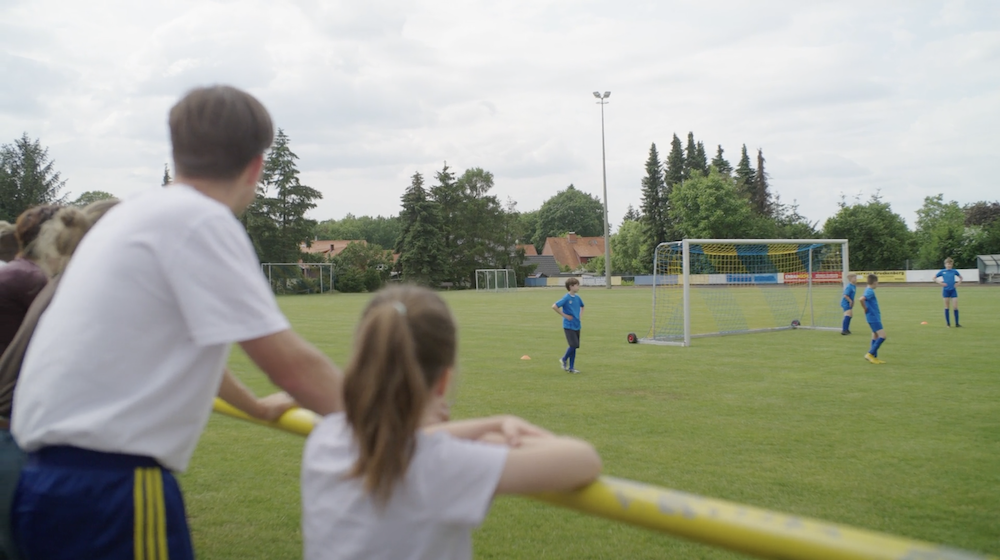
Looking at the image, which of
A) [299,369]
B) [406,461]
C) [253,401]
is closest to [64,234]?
[253,401]

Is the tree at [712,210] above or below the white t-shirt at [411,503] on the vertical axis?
above

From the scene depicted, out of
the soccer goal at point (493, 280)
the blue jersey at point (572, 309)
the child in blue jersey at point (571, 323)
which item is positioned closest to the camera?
the child in blue jersey at point (571, 323)

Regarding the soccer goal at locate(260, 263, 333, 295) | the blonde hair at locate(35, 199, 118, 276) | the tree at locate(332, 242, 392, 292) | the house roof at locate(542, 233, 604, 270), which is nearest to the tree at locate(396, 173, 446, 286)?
the tree at locate(332, 242, 392, 292)

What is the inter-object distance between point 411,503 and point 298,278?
197 feet

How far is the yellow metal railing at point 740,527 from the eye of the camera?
1.22 m

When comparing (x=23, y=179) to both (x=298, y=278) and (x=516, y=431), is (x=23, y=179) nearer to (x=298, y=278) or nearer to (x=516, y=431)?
(x=298, y=278)

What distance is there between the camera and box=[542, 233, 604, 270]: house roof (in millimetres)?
116188

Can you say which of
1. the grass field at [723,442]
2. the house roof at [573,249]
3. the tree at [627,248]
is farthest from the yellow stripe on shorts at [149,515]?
the house roof at [573,249]

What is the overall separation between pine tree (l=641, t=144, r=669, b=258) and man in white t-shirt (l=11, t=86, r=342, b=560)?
80.7m

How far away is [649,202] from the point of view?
82750mm

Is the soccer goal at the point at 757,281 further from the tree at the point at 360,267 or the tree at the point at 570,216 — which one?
the tree at the point at 570,216

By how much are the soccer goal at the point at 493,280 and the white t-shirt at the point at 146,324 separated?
6631cm

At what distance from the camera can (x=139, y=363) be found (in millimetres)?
1729

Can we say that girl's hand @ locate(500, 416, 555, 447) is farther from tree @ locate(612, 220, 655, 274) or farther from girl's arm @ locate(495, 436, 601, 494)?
tree @ locate(612, 220, 655, 274)
